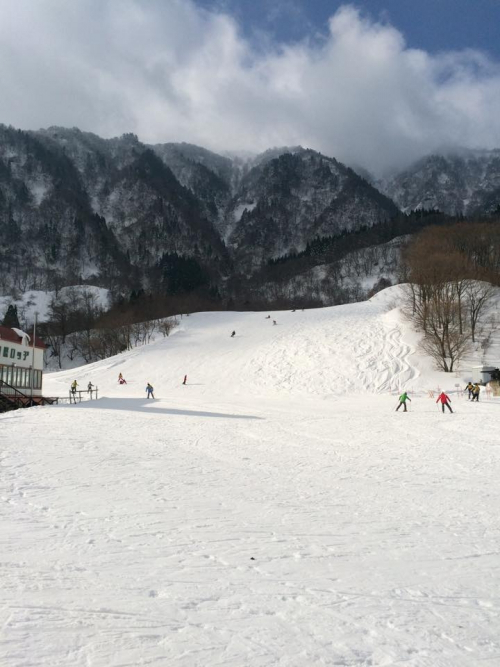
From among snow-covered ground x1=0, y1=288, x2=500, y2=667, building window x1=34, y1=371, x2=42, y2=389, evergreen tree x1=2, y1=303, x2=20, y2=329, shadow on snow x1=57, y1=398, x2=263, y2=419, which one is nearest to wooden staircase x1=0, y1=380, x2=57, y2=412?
building window x1=34, y1=371, x2=42, y2=389

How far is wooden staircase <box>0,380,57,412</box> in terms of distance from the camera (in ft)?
108

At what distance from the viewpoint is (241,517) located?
24.0 ft

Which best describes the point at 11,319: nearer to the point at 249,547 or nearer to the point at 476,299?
the point at 476,299

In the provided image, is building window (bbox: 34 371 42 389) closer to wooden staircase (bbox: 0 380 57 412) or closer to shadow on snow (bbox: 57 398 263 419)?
wooden staircase (bbox: 0 380 57 412)

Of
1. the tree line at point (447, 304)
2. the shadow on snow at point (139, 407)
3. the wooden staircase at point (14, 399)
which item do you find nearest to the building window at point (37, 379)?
the wooden staircase at point (14, 399)

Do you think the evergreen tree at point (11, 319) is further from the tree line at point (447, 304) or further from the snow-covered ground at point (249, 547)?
the snow-covered ground at point (249, 547)

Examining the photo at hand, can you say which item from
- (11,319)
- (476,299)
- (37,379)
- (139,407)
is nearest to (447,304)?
(476,299)

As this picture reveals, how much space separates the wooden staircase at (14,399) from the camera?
108 feet

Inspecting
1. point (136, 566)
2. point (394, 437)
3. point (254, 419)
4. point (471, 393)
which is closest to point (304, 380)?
point (471, 393)

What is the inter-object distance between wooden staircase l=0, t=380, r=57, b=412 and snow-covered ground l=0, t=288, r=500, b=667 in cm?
1639

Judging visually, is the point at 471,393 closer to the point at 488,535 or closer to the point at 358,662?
the point at 488,535

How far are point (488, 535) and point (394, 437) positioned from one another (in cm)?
1070

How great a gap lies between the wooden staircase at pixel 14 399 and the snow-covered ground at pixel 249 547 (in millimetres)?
16393

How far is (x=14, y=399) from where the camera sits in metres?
34.1
